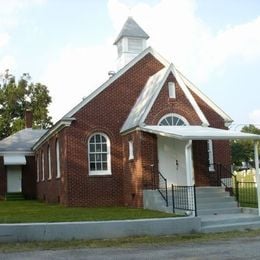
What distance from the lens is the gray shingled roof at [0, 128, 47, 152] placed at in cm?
3391

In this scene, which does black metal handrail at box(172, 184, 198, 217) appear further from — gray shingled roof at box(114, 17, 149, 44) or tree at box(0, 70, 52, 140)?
tree at box(0, 70, 52, 140)

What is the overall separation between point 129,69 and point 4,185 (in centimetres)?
1466

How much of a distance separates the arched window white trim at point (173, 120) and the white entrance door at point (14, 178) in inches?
633

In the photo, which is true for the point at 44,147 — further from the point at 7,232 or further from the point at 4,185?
the point at 7,232

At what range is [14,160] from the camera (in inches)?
1286

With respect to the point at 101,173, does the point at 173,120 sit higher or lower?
higher

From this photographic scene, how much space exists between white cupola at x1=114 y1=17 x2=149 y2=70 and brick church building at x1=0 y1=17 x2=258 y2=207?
2.58 meters

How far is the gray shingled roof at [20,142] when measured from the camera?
111 ft

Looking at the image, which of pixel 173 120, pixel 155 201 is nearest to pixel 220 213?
pixel 155 201

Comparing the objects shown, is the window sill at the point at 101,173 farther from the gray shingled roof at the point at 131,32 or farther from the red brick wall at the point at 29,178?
the red brick wall at the point at 29,178

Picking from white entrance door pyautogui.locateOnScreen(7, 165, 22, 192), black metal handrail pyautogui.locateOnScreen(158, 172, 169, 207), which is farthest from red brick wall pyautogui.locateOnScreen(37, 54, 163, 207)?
white entrance door pyautogui.locateOnScreen(7, 165, 22, 192)

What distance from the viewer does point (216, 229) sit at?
15.1m

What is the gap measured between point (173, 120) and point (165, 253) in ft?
34.1

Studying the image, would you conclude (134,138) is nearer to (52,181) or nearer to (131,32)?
(52,181)
